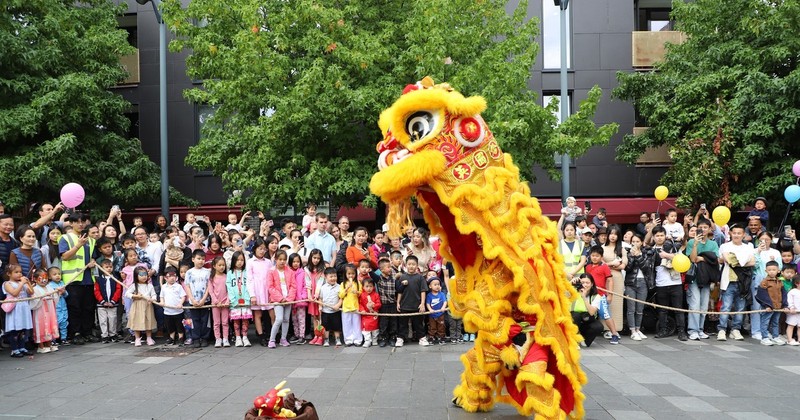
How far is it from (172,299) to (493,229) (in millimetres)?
5844

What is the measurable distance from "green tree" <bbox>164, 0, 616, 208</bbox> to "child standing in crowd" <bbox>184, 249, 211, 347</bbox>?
107 inches

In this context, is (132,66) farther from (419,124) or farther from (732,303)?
(732,303)

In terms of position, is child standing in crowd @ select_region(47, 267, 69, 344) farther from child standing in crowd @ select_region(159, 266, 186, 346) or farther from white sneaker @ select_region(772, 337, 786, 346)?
white sneaker @ select_region(772, 337, 786, 346)

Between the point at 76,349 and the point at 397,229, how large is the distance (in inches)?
244

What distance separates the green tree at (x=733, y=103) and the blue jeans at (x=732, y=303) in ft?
13.2


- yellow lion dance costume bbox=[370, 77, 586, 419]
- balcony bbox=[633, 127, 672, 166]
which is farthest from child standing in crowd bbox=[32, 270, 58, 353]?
balcony bbox=[633, 127, 672, 166]

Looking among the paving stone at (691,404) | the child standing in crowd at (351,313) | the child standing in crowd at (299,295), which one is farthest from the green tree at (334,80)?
the paving stone at (691,404)

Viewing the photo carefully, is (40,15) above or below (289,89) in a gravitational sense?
above

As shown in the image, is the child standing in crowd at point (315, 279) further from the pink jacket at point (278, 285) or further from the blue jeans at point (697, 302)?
the blue jeans at point (697, 302)

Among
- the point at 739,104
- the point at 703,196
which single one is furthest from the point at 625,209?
the point at 739,104

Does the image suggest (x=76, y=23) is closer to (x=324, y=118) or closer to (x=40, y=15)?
(x=40, y=15)

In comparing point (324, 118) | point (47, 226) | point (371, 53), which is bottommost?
point (47, 226)

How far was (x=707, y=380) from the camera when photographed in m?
5.91

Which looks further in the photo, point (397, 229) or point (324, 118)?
point (324, 118)
